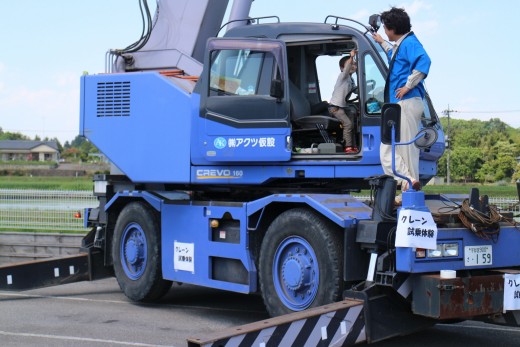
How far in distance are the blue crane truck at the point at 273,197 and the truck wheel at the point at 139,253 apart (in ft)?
0.07

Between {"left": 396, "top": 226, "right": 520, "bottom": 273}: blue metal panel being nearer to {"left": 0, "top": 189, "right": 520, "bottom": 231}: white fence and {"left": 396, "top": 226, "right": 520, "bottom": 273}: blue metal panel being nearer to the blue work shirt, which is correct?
the blue work shirt

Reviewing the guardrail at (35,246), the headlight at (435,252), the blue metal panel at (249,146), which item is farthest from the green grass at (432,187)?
the guardrail at (35,246)

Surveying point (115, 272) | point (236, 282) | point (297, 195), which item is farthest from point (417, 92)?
point (115, 272)

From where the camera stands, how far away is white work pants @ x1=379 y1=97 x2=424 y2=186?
8211 millimetres

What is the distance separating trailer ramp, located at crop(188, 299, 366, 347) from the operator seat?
8.80 ft

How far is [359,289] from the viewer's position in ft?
25.1

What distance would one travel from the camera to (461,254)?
7590mm

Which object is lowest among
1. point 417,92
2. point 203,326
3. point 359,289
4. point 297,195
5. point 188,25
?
point 203,326

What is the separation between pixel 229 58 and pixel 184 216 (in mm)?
2105

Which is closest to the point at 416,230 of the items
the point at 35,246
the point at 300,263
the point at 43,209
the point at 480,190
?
the point at 300,263

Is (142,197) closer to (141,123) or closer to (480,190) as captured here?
(141,123)

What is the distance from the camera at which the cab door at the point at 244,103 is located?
9336mm

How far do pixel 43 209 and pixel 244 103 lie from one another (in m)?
12.3

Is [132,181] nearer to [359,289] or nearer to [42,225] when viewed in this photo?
[359,289]
